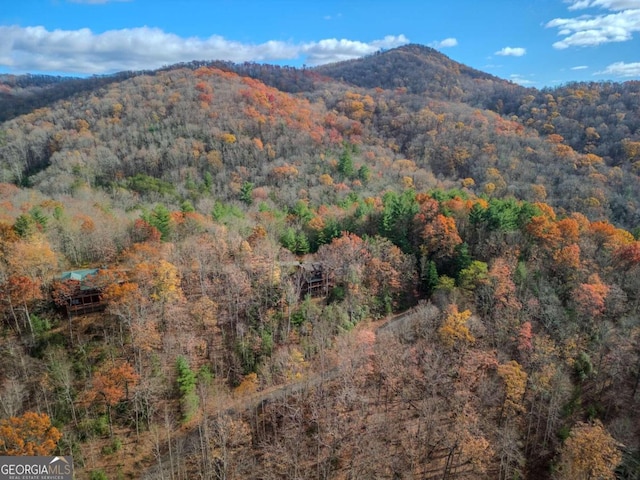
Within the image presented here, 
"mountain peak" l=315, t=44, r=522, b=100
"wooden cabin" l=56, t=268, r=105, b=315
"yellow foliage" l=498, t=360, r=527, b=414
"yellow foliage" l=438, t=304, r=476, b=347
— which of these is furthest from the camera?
"mountain peak" l=315, t=44, r=522, b=100

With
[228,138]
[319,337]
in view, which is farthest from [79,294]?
[228,138]

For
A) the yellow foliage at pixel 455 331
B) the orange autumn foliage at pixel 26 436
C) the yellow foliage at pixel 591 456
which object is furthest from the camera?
the yellow foliage at pixel 455 331

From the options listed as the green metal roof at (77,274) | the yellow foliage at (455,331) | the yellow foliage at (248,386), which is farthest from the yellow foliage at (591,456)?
the green metal roof at (77,274)

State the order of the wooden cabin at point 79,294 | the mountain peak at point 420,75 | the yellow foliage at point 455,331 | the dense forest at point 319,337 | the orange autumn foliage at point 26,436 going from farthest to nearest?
1. the mountain peak at point 420,75
2. the yellow foliage at point 455,331
3. the wooden cabin at point 79,294
4. the dense forest at point 319,337
5. the orange autumn foliage at point 26,436

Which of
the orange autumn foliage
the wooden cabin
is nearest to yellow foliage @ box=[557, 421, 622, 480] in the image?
the orange autumn foliage

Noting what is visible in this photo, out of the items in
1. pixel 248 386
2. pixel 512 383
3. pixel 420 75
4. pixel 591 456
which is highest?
pixel 420 75

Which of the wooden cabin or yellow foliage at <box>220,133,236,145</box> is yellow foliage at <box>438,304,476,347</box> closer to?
the wooden cabin

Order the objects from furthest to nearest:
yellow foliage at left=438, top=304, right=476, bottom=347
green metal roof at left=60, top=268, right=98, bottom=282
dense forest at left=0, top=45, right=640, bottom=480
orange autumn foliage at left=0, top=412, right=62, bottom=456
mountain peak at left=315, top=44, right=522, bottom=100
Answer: mountain peak at left=315, top=44, right=522, bottom=100
green metal roof at left=60, top=268, right=98, bottom=282
yellow foliage at left=438, top=304, right=476, bottom=347
dense forest at left=0, top=45, right=640, bottom=480
orange autumn foliage at left=0, top=412, right=62, bottom=456

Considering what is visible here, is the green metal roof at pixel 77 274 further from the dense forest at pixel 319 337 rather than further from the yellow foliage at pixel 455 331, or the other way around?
the yellow foliage at pixel 455 331

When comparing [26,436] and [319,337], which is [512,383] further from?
[26,436]

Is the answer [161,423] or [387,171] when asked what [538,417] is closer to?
[161,423]
